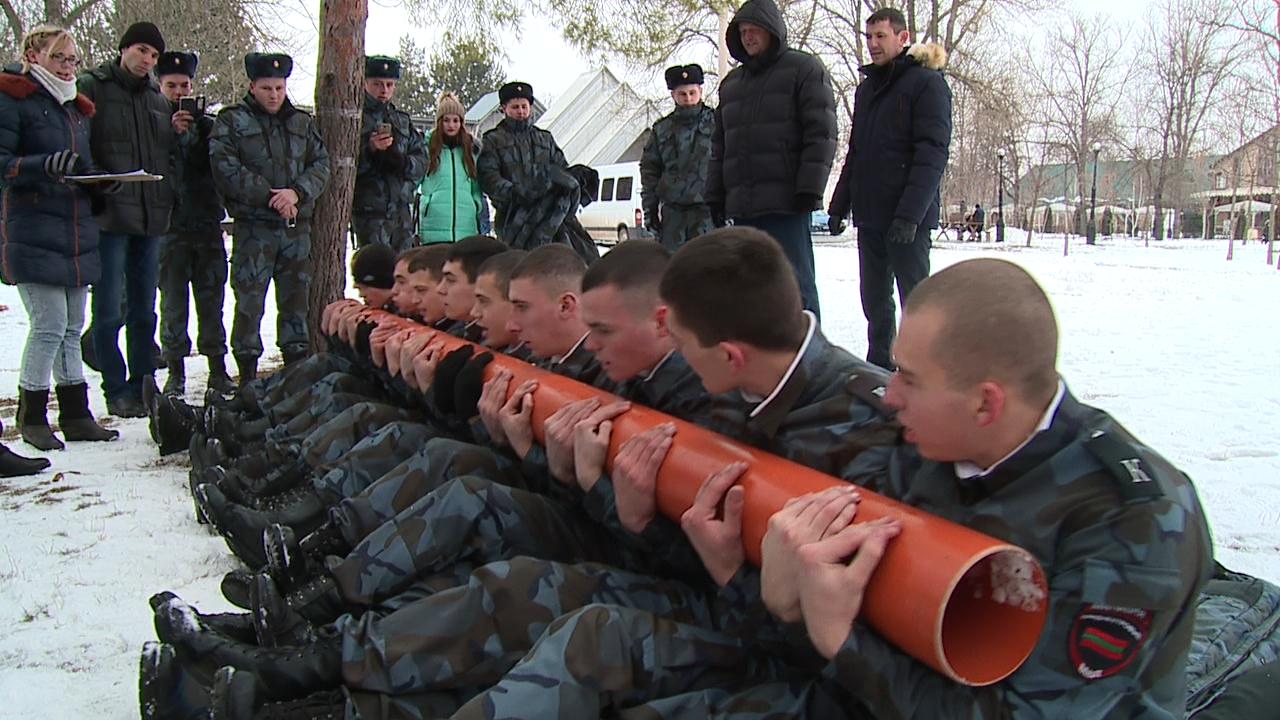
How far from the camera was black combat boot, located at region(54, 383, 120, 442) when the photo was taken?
4.79 metres

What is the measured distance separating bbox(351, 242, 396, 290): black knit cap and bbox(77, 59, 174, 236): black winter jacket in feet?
3.58

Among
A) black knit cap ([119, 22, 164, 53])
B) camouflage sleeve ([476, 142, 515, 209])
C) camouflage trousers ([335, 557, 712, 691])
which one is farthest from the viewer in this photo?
camouflage sleeve ([476, 142, 515, 209])

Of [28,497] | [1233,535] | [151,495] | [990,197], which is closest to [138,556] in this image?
[151,495]

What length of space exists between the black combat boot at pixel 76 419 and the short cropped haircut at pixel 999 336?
15.2 ft

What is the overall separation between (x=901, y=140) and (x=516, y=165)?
2.70 metres

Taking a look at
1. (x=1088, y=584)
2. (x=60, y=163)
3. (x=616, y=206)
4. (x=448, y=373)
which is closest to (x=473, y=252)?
(x=448, y=373)

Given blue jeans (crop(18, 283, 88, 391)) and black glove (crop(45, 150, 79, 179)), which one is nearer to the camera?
black glove (crop(45, 150, 79, 179))

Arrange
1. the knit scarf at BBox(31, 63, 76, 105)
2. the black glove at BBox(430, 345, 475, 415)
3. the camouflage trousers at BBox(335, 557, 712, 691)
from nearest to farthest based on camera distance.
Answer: the camouflage trousers at BBox(335, 557, 712, 691) → the black glove at BBox(430, 345, 475, 415) → the knit scarf at BBox(31, 63, 76, 105)

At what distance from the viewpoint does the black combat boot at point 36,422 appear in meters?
4.62

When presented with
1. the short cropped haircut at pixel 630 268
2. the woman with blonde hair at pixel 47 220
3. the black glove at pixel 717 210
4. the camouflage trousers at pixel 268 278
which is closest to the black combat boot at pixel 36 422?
the woman with blonde hair at pixel 47 220

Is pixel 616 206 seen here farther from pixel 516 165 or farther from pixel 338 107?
pixel 338 107

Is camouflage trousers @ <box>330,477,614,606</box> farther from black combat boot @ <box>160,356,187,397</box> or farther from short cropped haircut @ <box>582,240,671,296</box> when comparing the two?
black combat boot @ <box>160,356,187,397</box>

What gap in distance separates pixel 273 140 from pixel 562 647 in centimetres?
487

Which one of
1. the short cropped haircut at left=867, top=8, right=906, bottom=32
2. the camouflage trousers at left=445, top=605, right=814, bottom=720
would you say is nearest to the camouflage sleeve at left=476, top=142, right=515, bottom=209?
the short cropped haircut at left=867, top=8, right=906, bottom=32
